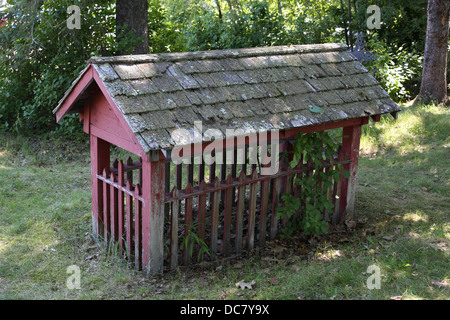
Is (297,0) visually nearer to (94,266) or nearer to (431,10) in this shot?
(431,10)

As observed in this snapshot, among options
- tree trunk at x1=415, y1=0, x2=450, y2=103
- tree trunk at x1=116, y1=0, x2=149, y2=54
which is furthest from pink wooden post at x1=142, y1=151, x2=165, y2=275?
tree trunk at x1=415, y1=0, x2=450, y2=103

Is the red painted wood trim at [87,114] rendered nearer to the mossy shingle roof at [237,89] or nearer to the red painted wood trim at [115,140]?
the red painted wood trim at [115,140]

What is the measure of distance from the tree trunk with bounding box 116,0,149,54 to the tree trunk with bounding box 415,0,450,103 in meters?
7.15

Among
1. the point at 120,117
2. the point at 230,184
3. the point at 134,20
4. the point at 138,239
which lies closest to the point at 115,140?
the point at 120,117

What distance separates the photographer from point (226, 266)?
5.36 metres

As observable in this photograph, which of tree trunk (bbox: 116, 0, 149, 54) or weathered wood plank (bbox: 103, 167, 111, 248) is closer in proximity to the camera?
weathered wood plank (bbox: 103, 167, 111, 248)

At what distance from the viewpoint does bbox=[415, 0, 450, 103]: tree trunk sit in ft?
38.9

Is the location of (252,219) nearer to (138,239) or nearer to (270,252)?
(270,252)

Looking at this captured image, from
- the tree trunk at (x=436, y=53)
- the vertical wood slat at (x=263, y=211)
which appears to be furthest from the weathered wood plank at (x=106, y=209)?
the tree trunk at (x=436, y=53)

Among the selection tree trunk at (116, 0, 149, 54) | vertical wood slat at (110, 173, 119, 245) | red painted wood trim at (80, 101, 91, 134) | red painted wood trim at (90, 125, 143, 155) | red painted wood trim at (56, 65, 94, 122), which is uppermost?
tree trunk at (116, 0, 149, 54)

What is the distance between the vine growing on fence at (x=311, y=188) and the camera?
5.79 m

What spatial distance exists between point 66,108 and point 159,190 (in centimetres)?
152

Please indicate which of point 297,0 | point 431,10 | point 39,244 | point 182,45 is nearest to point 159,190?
point 39,244

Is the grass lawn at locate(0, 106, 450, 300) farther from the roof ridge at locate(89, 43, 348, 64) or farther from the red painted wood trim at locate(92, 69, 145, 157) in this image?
the roof ridge at locate(89, 43, 348, 64)
